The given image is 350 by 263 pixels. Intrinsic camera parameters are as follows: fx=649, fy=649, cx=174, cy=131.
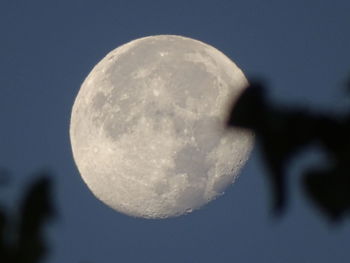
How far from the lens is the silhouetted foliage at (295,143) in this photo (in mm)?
1660

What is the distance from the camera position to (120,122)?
16594mm

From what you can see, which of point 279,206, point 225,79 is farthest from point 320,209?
point 225,79

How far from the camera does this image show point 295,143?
170 centimetres

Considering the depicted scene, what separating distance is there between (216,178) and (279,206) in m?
15.3

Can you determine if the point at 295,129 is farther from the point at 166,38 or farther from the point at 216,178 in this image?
the point at 166,38

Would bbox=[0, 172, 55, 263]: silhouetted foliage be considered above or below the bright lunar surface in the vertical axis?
above

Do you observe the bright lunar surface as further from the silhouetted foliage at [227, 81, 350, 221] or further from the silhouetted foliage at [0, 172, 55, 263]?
the silhouetted foliage at [227, 81, 350, 221]

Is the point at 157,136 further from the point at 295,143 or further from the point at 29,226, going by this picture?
the point at 295,143

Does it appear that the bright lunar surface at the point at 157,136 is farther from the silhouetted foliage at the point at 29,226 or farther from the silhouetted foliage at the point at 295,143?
the silhouetted foliage at the point at 295,143

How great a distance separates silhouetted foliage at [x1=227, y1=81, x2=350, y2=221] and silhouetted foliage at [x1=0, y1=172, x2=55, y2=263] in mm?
581

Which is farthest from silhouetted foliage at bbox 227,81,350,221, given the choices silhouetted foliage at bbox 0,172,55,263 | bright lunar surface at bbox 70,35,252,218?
bright lunar surface at bbox 70,35,252,218

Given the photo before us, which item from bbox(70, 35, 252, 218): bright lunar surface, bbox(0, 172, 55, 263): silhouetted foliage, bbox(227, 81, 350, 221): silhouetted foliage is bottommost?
bbox(70, 35, 252, 218): bright lunar surface

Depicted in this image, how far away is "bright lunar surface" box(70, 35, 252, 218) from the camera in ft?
53.7

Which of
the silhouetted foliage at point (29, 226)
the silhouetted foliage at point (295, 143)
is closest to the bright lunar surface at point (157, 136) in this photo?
the silhouetted foliage at point (29, 226)
